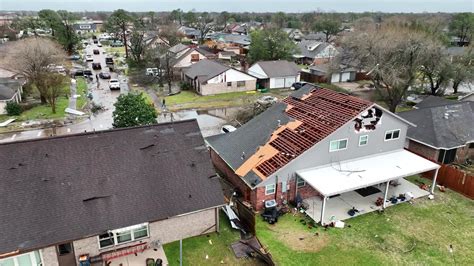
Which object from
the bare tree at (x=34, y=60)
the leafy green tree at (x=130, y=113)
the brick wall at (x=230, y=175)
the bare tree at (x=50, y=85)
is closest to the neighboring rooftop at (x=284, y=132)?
the brick wall at (x=230, y=175)

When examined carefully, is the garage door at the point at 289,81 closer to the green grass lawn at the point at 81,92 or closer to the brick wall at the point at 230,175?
the green grass lawn at the point at 81,92

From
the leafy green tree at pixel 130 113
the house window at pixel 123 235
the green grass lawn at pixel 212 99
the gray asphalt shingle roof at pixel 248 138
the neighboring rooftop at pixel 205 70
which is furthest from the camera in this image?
the neighboring rooftop at pixel 205 70

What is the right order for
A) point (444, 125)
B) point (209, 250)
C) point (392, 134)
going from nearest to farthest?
point (209, 250) → point (392, 134) → point (444, 125)

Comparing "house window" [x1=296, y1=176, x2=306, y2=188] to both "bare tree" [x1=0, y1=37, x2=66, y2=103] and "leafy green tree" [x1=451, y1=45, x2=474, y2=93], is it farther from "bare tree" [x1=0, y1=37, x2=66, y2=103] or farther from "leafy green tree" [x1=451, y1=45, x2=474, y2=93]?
"bare tree" [x1=0, y1=37, x2=66, y2=103]

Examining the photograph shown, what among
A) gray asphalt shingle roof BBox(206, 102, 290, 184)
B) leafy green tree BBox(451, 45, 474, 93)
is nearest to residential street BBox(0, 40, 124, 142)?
gray asphalt shingle roof BBox(206, 102, 290, 184)

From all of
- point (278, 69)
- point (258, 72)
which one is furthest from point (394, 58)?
point (258, 72)

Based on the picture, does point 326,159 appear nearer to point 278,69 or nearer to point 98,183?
point 98,183

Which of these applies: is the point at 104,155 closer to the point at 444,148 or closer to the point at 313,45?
the point at 444,148
